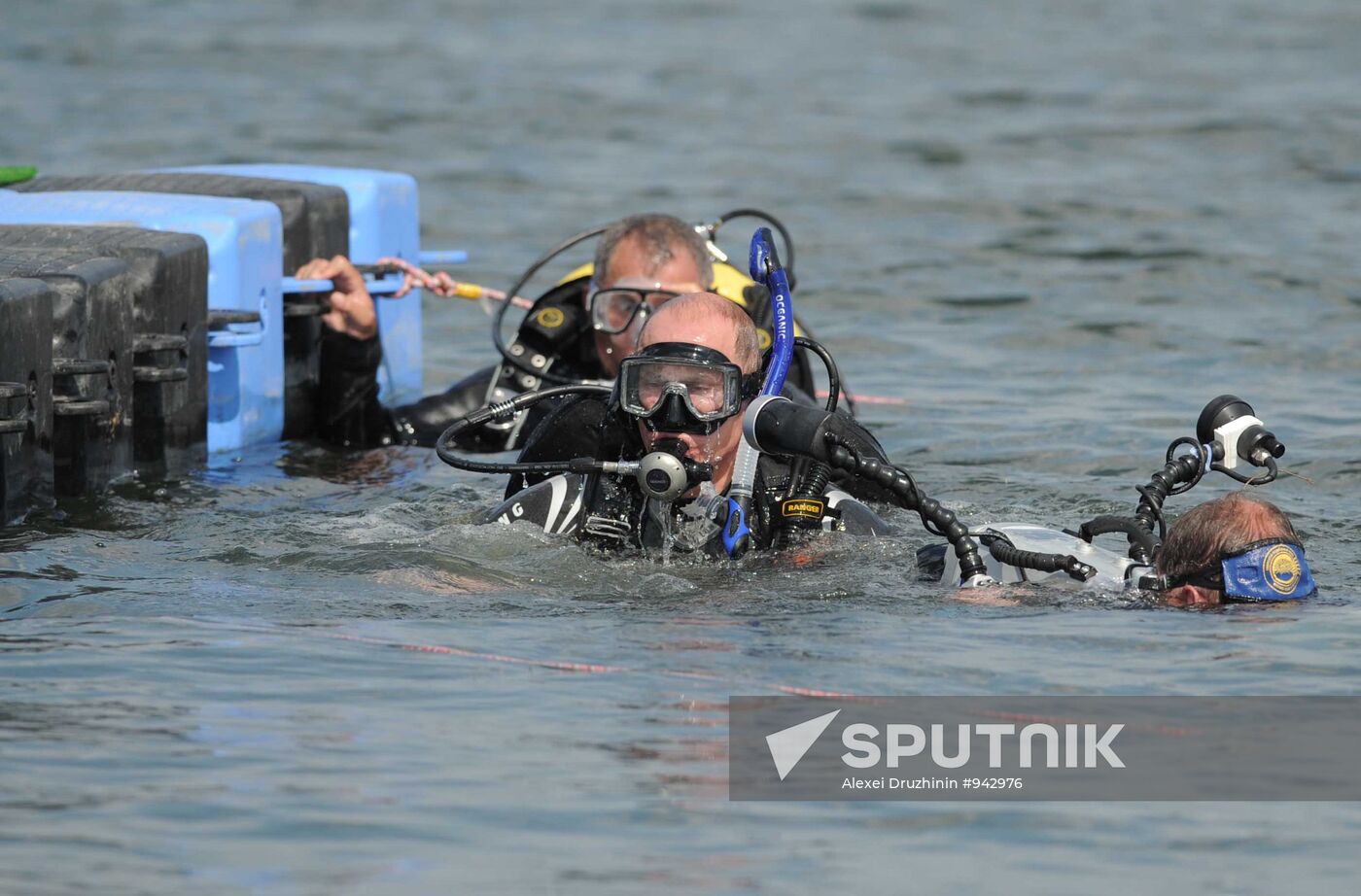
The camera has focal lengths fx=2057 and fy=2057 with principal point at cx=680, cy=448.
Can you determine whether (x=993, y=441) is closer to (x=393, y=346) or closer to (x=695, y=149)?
(x=393, y=346)

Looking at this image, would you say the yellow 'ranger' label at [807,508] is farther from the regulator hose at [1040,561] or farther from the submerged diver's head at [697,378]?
the regulator hose at [1040,561]

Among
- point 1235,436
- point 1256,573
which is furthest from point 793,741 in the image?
point 1235,436

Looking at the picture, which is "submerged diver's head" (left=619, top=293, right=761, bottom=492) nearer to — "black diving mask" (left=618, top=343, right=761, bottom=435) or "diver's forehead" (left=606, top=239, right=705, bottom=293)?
"black diving mask" (left=618, top=343, right=761, bottom=435)

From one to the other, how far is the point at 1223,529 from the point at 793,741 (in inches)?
44.9

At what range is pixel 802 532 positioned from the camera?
4.50m

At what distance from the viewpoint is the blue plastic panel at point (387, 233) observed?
729 centimetres

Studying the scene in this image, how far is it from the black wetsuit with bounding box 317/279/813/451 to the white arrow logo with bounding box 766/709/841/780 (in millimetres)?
2635

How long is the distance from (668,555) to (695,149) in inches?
418

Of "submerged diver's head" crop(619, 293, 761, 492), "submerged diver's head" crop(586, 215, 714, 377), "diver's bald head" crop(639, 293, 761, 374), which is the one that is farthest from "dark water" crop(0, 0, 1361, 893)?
"submerged diver's head" crop(586, 215, 714, 377)

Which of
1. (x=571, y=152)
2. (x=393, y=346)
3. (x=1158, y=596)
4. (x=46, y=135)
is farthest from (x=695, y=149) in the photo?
(x=1158, y=596)

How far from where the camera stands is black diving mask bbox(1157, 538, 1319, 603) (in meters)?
4.07

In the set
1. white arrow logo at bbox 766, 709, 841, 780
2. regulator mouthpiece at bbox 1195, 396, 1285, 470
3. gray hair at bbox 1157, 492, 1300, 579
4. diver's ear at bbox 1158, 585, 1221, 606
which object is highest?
regulator mouthpiece at bbox 1195, 396, 1285, 470

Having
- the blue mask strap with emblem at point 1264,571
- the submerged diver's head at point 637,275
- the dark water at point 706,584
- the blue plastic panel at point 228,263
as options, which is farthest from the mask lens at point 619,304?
the blue mask strap with emblem at point 1264,571

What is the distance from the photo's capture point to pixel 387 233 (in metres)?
7.44
